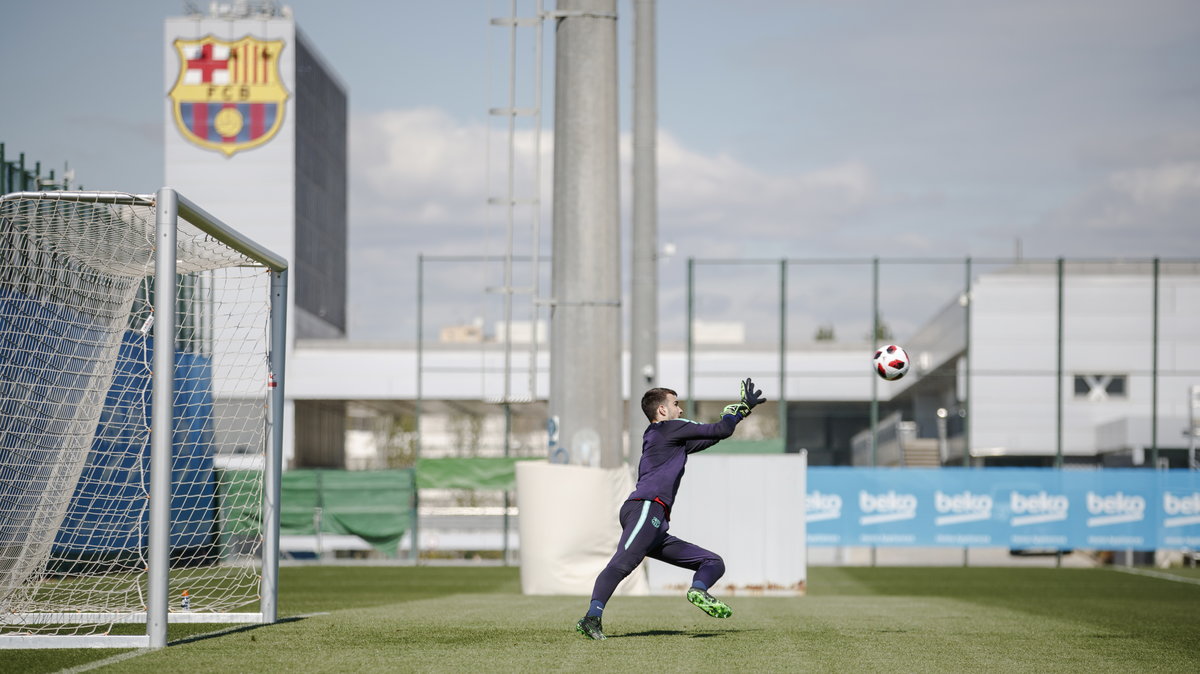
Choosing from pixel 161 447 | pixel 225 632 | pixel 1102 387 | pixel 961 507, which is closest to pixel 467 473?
pixel 961 507

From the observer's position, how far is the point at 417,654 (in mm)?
8562

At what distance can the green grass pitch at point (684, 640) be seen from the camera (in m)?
8.13

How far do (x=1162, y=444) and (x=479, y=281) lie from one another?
58.5ft

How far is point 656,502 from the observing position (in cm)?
948

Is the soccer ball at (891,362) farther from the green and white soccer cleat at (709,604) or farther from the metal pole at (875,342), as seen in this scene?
the metal pole at (875,342)

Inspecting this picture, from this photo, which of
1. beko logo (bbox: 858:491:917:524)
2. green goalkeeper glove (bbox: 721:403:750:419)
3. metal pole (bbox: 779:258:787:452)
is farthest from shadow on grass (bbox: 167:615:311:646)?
metal pole (bbox: 779:258:787:452)

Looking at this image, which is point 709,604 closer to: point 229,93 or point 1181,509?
point 1181,509

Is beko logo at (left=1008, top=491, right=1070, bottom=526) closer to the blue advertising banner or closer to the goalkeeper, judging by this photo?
the blue advertising banner

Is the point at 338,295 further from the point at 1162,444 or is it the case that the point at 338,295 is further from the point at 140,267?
the point at 140,267

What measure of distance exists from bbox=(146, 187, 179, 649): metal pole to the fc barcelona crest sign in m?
50.9

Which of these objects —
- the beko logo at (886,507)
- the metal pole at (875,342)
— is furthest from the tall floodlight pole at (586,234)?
the metal pole at (875,342)

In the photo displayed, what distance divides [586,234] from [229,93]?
44224mm

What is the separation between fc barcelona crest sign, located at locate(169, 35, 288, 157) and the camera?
57344 mm

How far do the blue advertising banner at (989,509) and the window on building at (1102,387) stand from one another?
863 cm
